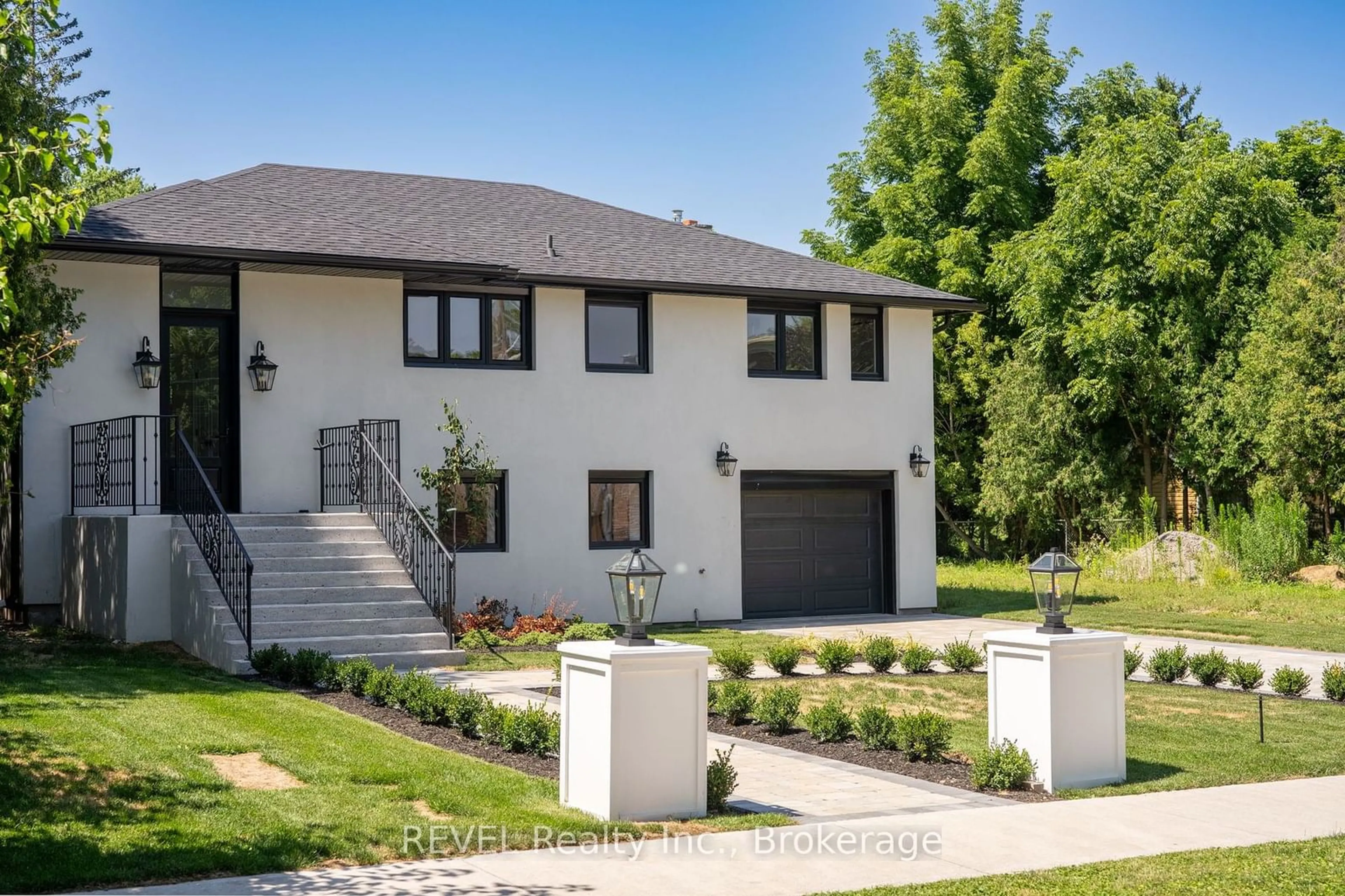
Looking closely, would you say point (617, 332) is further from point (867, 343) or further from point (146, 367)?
point (146, 367)

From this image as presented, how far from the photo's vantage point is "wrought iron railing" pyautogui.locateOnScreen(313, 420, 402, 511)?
17859 mm

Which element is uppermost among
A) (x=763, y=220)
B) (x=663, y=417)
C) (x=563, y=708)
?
(x=763, y=220)

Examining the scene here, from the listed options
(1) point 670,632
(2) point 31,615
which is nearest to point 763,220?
(1) point 670,632

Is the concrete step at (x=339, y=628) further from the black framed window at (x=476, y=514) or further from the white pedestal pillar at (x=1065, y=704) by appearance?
the white pedestal pillar at (x=1065, y=704)

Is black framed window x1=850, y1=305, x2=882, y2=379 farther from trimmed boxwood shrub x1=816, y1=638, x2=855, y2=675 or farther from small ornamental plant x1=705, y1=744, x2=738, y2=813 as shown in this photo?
small ornamental plant x1=705, y1=744, x2=738, y2=813

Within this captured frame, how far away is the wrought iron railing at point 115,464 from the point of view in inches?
651

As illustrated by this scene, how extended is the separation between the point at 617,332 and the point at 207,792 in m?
13.7

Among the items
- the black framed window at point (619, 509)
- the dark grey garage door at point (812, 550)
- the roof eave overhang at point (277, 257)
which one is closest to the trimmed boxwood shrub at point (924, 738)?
the roof eave overhang at point (277, 257)

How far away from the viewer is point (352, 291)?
62.1ft

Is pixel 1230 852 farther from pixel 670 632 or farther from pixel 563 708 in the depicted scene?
pixel 670 632

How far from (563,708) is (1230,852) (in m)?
3.71

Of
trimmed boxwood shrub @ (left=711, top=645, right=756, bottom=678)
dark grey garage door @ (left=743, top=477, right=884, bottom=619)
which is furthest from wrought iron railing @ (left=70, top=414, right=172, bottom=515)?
dark grey garage door @ (left=743, top=477, right=884, bottom=619)

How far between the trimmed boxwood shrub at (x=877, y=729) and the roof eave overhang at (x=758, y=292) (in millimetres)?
10737

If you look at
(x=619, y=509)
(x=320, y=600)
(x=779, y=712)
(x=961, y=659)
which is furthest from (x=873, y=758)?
(x=619, y=509)
